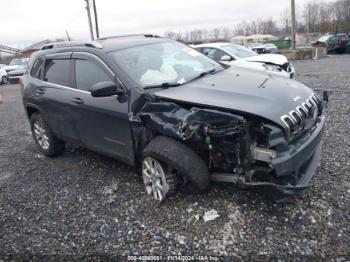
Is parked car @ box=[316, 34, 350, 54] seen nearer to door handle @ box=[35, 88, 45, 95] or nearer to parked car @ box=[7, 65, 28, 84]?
parked car @ box=[7, 65, 28, 84]

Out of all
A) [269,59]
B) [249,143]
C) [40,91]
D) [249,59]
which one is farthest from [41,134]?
[269,59]

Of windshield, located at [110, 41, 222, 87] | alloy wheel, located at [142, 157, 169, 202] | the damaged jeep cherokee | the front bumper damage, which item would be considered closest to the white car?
windshield, located at [110, 41, 222, 87]

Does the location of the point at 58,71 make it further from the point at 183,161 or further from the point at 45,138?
the point at 183,161

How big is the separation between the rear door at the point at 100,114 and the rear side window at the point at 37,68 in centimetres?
112

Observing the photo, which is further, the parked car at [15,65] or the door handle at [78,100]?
the parked car at [15,65]

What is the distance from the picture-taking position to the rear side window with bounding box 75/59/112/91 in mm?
4125

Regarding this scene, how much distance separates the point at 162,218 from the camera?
3.45 m

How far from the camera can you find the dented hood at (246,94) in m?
3.09

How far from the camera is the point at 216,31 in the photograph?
9412 centimetres

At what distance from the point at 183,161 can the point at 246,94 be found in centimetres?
91

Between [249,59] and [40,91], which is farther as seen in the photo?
[249,59]

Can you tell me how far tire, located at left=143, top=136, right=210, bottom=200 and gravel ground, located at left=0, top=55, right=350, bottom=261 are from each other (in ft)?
1.08

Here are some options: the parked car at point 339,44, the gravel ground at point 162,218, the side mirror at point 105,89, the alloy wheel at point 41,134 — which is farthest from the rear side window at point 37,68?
the parked car at point 339,44

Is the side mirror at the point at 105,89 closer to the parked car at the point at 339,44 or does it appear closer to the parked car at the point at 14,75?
the parked car at the point at 14,75
